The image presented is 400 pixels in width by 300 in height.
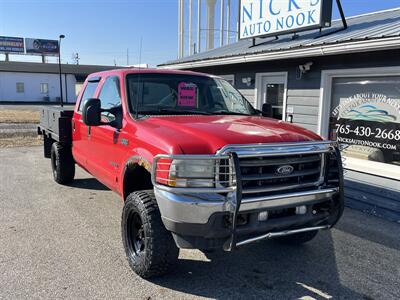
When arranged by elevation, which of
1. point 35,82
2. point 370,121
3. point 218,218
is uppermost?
point 35,82

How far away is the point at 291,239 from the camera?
14.6ft

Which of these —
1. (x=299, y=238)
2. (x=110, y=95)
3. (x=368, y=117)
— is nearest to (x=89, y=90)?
(x=110, y=95)

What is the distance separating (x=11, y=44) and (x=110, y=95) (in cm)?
6103

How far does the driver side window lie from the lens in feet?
14.8

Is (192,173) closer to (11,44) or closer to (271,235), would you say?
(271,235)

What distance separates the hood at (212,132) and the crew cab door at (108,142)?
1.94 ft

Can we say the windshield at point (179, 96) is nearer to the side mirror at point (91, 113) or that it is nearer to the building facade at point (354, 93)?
the side mirror at point (91, 113)

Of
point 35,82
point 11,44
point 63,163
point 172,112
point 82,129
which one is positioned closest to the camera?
point 172,112

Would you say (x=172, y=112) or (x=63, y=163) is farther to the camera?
(x=63, y=163)

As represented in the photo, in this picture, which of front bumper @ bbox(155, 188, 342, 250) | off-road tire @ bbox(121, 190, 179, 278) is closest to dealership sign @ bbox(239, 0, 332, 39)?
front bumper @ bbox(155, 188, 342, 250)

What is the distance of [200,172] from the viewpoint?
10.0 ft

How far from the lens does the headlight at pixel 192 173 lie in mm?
3047

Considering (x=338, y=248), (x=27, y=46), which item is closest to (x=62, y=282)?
(x=338, y=248)

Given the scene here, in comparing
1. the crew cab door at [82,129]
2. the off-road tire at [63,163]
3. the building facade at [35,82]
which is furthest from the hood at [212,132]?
the building facade at [35,82]
